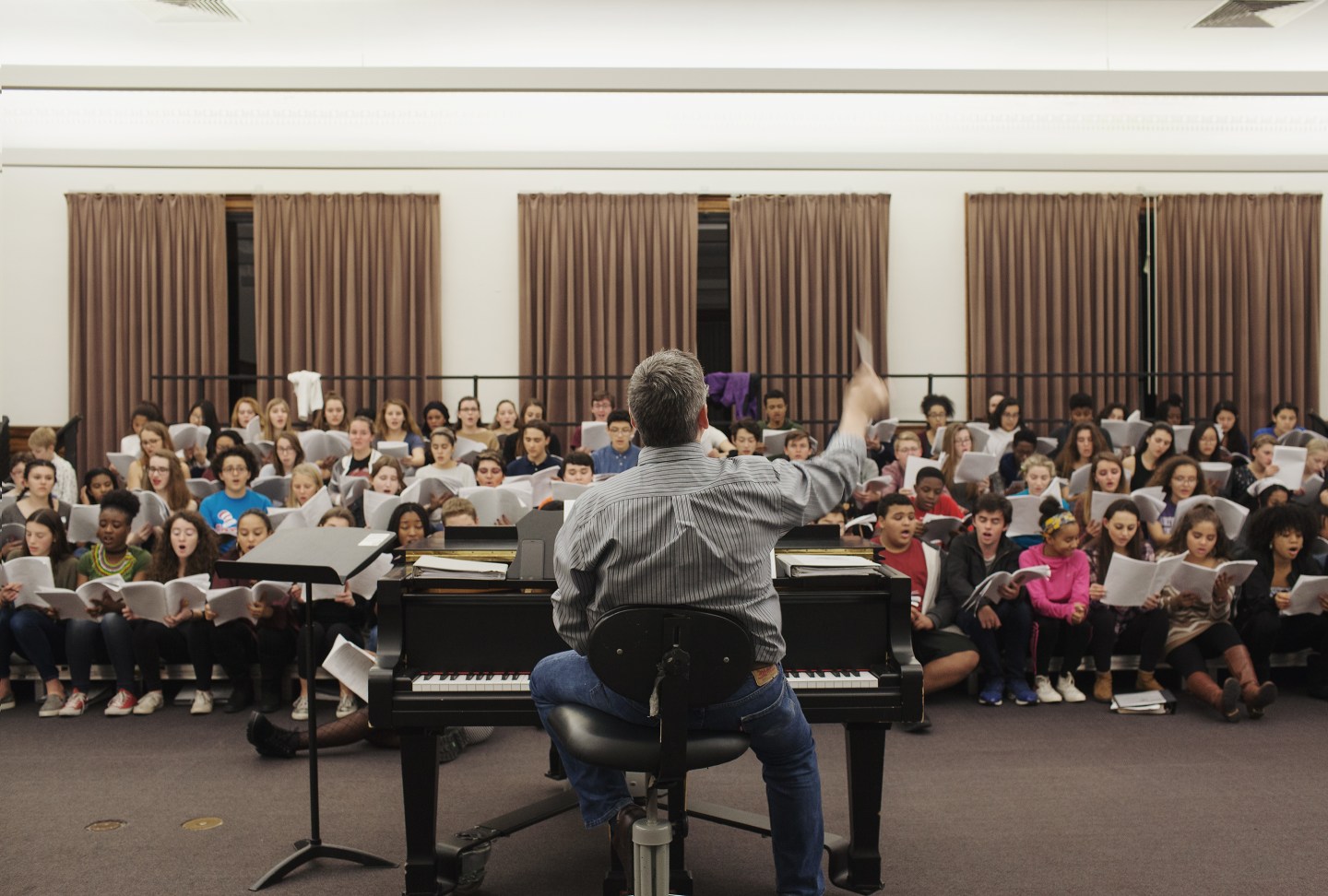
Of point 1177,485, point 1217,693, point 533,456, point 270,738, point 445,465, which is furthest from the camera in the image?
point 533,456

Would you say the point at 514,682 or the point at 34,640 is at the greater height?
the point at 514,682

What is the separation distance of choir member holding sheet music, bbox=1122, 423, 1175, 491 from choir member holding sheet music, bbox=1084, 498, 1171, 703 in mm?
1628

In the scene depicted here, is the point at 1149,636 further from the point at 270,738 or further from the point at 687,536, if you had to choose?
the point at 270,738

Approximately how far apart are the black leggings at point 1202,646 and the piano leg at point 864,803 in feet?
8.39

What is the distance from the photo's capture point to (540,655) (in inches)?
109

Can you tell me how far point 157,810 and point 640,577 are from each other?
7.23 ft

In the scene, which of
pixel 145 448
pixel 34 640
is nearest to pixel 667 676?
pixel 34 640

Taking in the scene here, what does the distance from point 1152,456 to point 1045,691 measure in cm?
256

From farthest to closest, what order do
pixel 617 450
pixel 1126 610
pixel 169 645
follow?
pixel 617 450 < pixel 1126 610 < pixel 169 645

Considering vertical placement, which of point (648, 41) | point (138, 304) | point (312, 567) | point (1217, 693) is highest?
point (648, 41)

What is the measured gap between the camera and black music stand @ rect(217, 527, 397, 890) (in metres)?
2.72

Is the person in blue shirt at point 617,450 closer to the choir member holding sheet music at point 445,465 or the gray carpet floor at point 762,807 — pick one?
the choir member holding sheet music at point 445,465

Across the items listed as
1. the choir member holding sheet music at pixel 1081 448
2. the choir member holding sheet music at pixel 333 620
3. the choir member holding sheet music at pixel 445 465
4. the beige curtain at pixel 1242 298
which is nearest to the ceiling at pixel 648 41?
the beige curtain at pixel 1242 298

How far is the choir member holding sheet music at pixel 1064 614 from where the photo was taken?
484 centimetres
